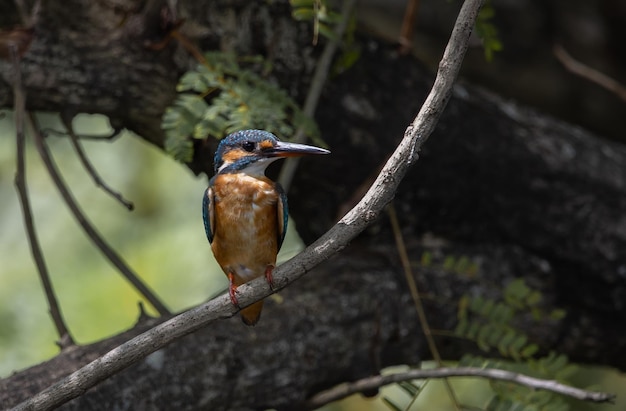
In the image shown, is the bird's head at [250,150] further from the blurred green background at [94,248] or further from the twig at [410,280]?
the blurred green background at [94,248]

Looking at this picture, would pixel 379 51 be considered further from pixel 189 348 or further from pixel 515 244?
pixel 189 348

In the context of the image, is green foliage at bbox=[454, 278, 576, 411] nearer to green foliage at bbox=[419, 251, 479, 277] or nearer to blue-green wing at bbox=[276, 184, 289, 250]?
green foliage at bbox=[419, 251, 479, 277]

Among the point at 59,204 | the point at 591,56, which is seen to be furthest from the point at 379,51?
the point at 59,204

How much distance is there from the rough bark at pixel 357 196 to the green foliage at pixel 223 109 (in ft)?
0.98

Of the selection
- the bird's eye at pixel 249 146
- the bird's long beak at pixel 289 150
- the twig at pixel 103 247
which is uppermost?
the bird's long beak at pixel 289 150

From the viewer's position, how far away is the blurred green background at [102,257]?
439 cm

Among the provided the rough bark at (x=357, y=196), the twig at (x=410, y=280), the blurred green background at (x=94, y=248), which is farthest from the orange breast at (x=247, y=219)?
the blurred green background at (x=94, y=248)

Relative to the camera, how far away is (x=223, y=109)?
288 centimetres

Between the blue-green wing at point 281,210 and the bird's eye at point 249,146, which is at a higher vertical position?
the bird's eye at point 249,146

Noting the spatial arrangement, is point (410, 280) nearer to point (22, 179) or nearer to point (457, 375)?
point (457, 375)

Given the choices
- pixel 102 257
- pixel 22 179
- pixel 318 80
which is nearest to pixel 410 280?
pixel 318 80

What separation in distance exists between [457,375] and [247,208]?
806 millimetres

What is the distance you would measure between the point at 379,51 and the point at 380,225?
26.0 inches

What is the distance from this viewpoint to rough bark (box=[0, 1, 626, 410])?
10.1 ft
